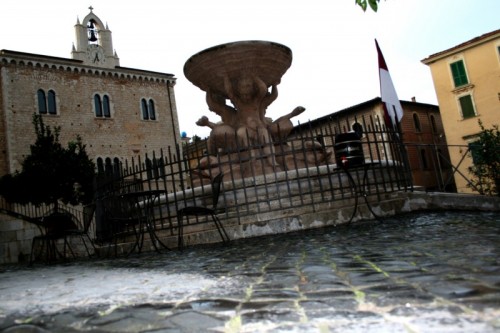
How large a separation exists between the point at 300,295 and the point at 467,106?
1234 inches

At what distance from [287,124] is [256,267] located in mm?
5860

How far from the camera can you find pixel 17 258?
15852 mm

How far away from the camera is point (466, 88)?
28.8m

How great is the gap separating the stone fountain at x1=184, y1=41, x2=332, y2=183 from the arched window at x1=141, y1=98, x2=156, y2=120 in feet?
88.4

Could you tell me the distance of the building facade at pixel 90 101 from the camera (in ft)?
93.7

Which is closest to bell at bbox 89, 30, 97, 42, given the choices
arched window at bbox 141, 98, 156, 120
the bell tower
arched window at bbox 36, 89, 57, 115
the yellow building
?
the bell tower

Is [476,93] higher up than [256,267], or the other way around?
[476,93]

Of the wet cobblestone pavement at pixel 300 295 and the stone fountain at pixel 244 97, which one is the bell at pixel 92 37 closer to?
the stone fountain at pixel 244 97

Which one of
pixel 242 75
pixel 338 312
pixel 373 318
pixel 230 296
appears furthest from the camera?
pixel 242 75

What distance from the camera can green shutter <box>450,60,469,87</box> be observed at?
28.9 metres

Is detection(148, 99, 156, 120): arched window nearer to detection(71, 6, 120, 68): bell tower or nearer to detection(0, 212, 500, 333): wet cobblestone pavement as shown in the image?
detection(71, 6, 120, 68): bell tower

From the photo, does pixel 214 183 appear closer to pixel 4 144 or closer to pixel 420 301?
pixel 420 301

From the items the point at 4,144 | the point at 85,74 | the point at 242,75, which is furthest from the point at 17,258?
the point at 85,74

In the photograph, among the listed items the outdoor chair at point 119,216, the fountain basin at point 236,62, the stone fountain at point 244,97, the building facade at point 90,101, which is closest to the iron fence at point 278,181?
the outdoor chair at point 119,216
